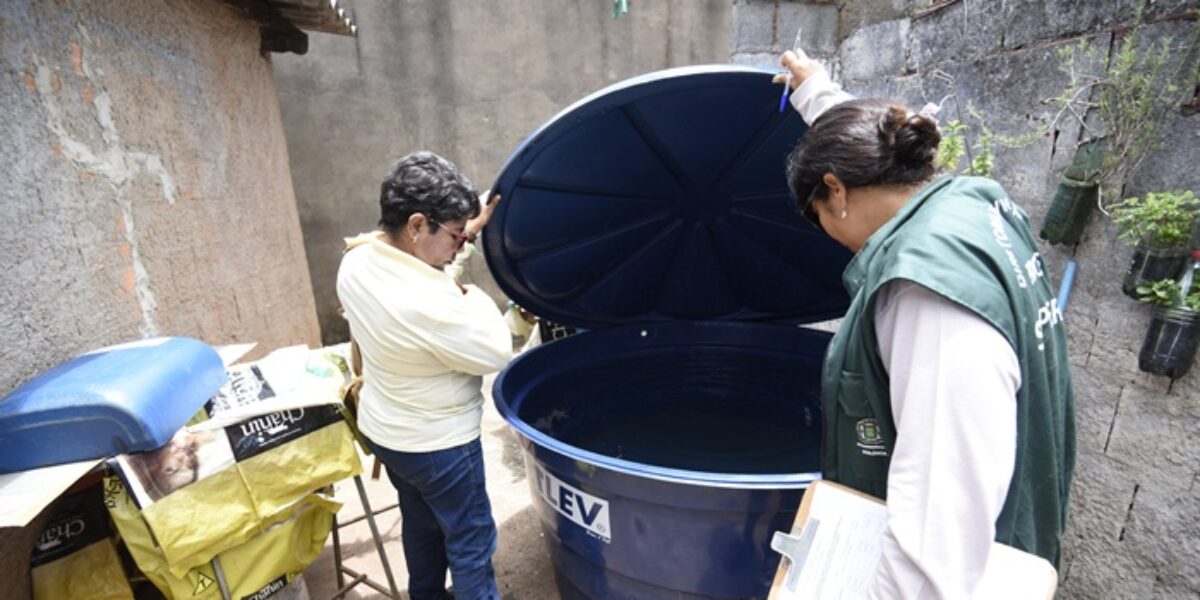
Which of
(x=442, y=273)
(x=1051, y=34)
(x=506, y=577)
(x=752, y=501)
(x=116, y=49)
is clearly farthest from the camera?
(x=506, y=577)

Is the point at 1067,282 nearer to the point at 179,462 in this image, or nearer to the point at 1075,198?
the point at 1075,198

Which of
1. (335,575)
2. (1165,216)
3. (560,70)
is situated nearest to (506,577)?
(335,575)

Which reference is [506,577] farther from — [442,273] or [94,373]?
[94,373]

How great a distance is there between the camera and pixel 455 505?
7.32ft

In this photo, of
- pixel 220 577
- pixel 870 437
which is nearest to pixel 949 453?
pixel 870 437

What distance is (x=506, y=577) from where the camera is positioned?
305 cm

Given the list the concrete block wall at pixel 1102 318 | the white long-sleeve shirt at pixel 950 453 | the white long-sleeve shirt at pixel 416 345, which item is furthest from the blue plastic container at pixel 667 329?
the concrete block wall at pixel 1102 318

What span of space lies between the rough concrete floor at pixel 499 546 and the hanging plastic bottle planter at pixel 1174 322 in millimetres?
2878

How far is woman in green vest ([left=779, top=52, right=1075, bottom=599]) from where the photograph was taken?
3.08ft

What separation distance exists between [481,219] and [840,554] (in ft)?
6.13

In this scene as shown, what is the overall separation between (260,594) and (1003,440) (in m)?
2.59

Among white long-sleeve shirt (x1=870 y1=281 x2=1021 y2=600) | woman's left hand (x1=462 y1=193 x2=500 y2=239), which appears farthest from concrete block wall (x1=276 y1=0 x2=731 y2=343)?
white long-sleeve shirt (x1=870 y1=281 x2=1021 y2=600)

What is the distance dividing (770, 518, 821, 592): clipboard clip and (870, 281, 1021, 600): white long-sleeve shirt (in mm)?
223

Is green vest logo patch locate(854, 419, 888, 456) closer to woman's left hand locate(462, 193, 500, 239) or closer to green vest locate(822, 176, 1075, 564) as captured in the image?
green vest locate(822, 176, 1075, 564)
